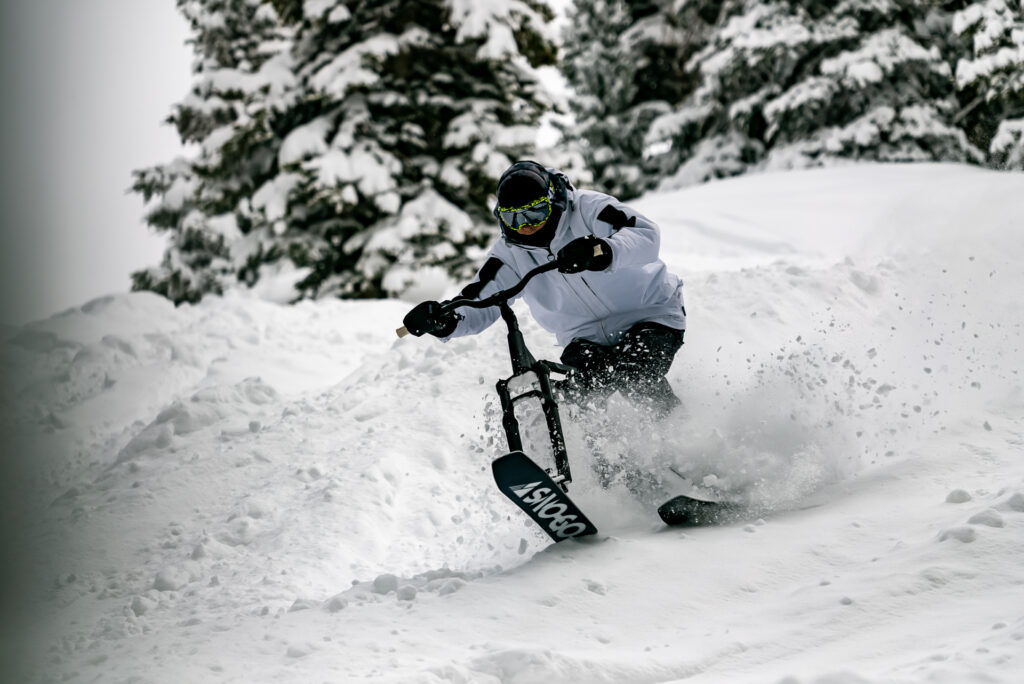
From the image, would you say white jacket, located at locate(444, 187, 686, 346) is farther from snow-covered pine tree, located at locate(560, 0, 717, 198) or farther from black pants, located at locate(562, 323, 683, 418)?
snow-covered pine tree, located at locate(560, 0, 717, 198)

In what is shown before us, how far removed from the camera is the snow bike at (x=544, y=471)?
4.08 metres

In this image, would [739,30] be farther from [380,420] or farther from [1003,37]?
[380,420]

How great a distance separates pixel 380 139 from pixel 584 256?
10817 mm

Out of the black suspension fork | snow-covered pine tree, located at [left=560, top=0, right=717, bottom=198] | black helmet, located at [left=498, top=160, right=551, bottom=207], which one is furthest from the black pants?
snow-covered pine tree, located at [left=560, top=0, right=717, bottom=198]

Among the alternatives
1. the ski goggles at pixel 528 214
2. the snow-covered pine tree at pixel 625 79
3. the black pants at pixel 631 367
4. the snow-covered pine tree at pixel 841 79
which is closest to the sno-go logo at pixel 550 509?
the black pants at pixel 631 367

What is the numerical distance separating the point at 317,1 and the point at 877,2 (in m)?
9.30

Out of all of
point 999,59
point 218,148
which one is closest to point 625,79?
point 999,59

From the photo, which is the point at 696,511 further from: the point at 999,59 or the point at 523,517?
the point at 999,59

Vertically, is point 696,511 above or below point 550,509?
below

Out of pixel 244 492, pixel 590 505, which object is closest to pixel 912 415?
pixel 590 505

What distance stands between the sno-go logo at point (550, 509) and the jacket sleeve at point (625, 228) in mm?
1094

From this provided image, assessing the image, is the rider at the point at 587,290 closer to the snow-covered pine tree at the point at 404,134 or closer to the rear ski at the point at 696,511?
the rear ski at the point at 696,511

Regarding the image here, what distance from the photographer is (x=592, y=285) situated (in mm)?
4766

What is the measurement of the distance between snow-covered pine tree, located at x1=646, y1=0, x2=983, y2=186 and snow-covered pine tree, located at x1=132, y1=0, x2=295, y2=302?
7.90 m
